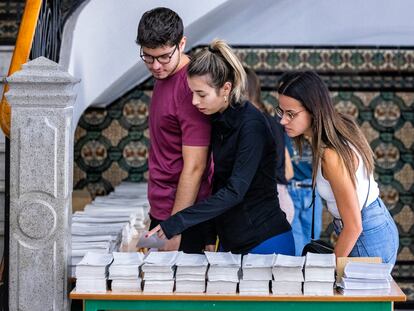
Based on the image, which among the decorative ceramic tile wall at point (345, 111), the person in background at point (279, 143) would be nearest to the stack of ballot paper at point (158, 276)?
the person in background at point (279, 143)

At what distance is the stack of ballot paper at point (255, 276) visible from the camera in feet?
14.3

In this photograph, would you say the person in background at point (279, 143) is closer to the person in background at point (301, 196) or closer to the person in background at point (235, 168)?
the person in background at point (301, 196)

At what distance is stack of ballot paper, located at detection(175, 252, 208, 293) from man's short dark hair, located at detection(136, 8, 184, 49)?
3.16 feet

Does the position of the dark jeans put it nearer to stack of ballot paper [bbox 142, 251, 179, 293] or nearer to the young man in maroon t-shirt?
the young man in maroon t-shirt

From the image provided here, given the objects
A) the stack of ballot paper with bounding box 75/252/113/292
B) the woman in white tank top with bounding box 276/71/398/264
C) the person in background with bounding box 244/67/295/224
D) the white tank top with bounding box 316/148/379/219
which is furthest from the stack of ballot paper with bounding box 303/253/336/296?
the person in background with bounding box 244/67/295/224

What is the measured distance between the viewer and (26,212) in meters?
4.41

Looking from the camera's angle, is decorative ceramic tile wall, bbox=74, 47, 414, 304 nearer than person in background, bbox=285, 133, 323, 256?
No

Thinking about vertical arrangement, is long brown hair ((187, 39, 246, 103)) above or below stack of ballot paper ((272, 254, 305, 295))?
above

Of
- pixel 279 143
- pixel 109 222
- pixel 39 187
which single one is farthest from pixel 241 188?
pixel 279 143

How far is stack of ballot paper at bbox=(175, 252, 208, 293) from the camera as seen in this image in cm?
435

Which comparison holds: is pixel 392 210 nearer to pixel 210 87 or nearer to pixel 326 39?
pixel 326 39

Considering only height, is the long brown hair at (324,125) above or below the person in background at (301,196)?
above

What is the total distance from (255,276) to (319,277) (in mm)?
262

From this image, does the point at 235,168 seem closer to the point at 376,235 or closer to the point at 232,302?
the point at 232,302
